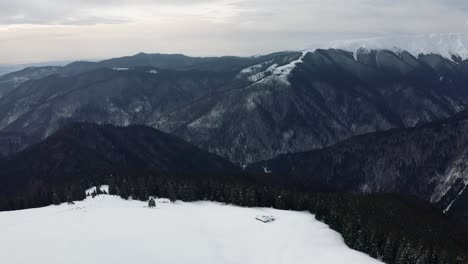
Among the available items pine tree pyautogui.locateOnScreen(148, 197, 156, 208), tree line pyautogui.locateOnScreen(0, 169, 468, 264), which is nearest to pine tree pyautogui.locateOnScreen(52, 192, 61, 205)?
tree line pyautogui.locateOnScreen(0, 169, 468, 264)

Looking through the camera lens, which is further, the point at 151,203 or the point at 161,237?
the point at 151,203

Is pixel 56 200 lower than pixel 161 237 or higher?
lower

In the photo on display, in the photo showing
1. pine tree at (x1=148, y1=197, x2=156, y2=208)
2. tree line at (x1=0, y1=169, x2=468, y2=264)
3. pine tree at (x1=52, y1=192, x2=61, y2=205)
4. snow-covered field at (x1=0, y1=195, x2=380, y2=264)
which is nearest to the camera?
snow-covered field at (x1=0, y1=195, x2=380, y2=264)

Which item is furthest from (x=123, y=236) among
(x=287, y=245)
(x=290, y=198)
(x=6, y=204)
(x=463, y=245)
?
(x=463, y=245)

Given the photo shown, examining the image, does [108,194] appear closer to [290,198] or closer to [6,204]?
[6,204]

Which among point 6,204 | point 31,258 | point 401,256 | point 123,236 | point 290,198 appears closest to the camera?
point 31,258

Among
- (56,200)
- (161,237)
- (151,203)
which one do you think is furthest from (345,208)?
(56,200)

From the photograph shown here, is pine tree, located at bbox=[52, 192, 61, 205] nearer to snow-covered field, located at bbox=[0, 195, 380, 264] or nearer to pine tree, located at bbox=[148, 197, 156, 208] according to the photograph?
snow-covered field, located at bbox=[0, 195, 380, 264]

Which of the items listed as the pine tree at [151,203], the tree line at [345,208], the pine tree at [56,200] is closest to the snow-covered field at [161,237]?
the pine tree at [151,203]

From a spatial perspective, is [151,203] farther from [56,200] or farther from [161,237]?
[56,200]
